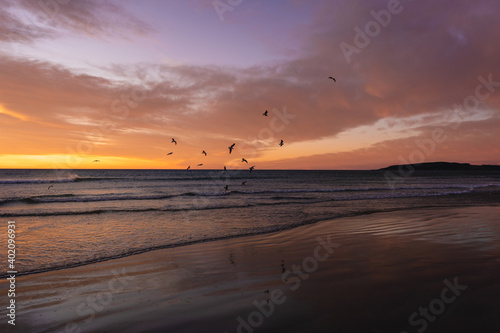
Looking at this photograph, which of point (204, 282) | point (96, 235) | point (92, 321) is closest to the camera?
point (92, 321)

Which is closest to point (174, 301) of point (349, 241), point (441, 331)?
point (441, 331)

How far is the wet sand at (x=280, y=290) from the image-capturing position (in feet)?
16.8

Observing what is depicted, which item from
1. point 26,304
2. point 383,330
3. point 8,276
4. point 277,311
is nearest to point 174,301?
point 277,311

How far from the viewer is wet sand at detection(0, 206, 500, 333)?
511 centimetres

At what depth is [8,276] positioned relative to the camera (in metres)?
8.26

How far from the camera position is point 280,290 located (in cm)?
655

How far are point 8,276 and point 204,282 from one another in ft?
18.5

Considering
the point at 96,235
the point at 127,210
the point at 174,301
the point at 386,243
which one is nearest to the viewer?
the point at 174,301

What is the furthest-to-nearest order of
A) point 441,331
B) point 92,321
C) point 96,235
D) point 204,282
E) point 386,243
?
point 96,235, point 386,243, point 204,282, point 92,321, point 441,331

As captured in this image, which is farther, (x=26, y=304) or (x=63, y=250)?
(x=63, y=250)

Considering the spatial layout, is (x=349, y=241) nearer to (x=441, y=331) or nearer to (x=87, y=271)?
(x=441, y=331)

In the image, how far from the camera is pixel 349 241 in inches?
449

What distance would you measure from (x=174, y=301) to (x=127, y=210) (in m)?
18.3

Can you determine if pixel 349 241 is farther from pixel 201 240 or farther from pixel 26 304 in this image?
pixel 26 304
